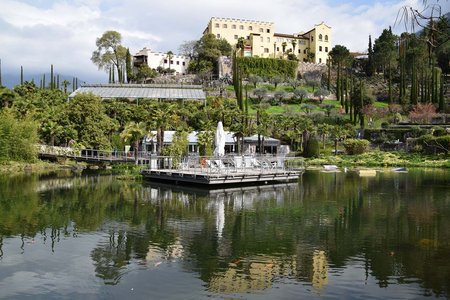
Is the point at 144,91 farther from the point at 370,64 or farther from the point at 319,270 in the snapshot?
the point at 319,270

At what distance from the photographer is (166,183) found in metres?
37.7

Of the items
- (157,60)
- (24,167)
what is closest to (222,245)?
(24,167)

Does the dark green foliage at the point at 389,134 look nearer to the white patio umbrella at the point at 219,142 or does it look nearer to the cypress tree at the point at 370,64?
the white patio umbrella at the point at 219,142

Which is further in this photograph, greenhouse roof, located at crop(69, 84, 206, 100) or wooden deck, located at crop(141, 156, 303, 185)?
greenhouse roof, located at crop(69, 84, 206, 100)

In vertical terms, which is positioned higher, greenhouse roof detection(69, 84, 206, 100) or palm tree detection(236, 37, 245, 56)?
palm tree detection(236, 37, 245, 56)

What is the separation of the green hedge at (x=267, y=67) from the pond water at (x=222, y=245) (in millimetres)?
76498

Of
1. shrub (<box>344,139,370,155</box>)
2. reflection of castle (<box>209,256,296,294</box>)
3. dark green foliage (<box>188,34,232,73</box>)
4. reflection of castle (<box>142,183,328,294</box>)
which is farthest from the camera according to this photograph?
dark green foliage (<box>188,34,232,73</box>)

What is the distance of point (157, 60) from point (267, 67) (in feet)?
83.5

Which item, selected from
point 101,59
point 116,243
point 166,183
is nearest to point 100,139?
point 166,183

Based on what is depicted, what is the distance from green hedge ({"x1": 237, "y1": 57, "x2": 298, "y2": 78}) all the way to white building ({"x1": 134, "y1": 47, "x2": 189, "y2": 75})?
48.3ft

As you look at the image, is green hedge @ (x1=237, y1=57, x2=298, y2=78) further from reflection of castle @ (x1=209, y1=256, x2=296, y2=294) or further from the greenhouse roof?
reflection of castle @ (x1=209, y1=256, x2=296, y2=294)

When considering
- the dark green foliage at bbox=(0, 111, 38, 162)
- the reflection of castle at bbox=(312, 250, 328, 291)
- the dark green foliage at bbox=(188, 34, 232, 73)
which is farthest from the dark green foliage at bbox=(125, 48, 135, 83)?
the reflection of castle at bbox=(312, 250, 328, 291)

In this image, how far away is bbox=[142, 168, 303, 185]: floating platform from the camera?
3388cm

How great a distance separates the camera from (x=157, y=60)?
10925 centimetres
